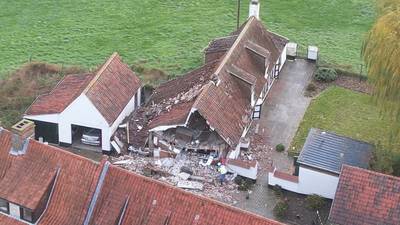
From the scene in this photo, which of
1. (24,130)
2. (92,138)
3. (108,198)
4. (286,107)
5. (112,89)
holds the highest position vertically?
(286,107)

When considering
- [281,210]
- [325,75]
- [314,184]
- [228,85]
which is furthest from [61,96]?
[325,75]

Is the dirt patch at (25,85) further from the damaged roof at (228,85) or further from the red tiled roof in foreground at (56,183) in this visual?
the red tiled roof in foreground at (56,183)

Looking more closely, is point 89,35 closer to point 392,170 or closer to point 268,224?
point 392,170

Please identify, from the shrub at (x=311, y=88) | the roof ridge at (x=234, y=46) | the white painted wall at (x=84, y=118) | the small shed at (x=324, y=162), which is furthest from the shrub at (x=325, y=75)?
the white painted wall at (x=84, y=118)

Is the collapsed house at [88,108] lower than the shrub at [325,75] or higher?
lower

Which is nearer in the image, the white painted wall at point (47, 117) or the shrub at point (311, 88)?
the white painted wall at point (47, 117)

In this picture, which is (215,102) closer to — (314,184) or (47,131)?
(314,184)
